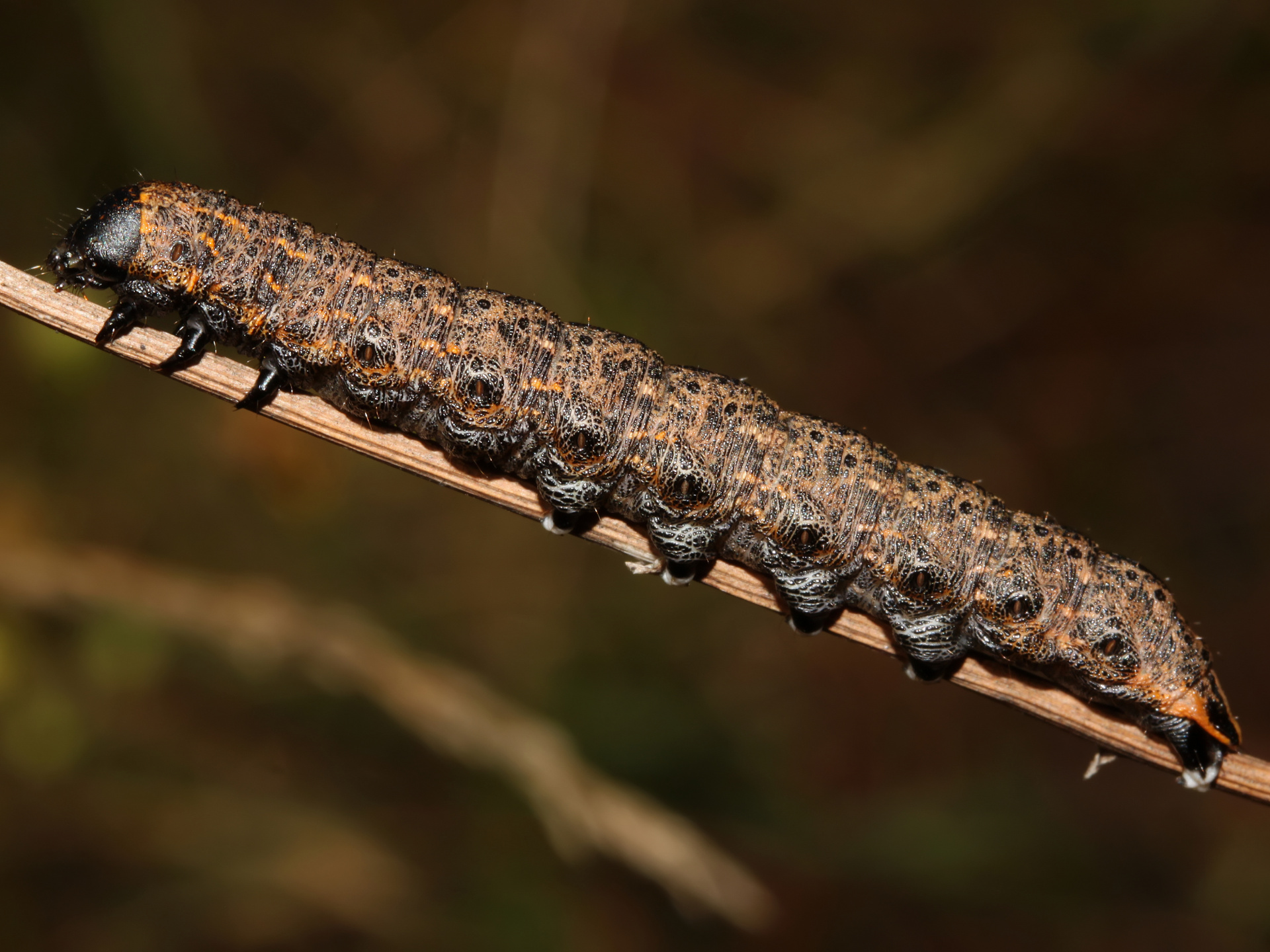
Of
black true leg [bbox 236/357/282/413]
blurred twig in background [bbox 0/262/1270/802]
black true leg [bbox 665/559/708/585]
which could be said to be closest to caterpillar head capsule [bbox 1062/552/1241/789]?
blurred twig in background [bbox 0/262/1270/802]

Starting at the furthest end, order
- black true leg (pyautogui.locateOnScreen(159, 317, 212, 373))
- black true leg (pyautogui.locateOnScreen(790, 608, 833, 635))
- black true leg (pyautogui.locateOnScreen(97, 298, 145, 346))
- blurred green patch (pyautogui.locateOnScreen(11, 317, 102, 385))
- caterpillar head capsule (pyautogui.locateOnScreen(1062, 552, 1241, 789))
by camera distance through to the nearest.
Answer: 1. black true leg (pyautogui.locateOnScreen(790, 608, 833, 635))
2. caterpillar head capsule (pyautogui.locateOnScreen(1062, 552, 1241, 789))
3. blurred green patch (pyautogui.locateOnScreen(11, 317, 102, 385))
4. black true leg (pyautogui.locateOnScreen(159, 317, 212, 373))
5. black true leg (pyautogui.locateOnScreen(97, 298, 145, 346))

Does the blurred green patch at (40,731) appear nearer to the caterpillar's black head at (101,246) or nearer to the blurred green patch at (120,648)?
the blurred green patch at (120,648)

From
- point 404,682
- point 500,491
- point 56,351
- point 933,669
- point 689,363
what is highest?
point 689,363

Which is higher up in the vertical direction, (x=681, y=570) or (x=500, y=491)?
(x=681, y=570)

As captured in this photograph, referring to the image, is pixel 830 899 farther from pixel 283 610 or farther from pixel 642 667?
pixel 283 610

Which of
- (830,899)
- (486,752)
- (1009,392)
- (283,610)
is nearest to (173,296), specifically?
(283,610)

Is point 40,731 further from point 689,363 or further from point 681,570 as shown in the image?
point 689,363

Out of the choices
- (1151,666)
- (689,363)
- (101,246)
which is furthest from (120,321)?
(689,363)

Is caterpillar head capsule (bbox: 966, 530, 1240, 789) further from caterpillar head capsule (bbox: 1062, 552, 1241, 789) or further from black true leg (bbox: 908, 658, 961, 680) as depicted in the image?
black true leg (bbox: 908, 658, 961, 680)
